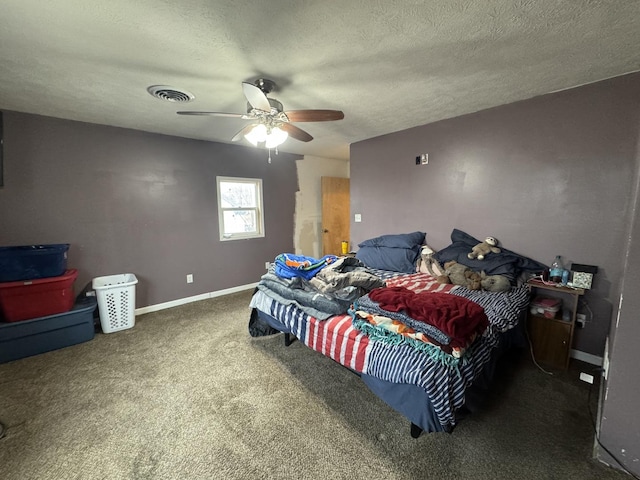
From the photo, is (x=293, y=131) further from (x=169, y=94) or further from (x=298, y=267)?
(x=298, y=267)

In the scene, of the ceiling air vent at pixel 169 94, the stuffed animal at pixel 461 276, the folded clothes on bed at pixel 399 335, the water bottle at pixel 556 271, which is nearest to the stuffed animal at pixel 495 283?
the stuffed animal at pixel 461 276

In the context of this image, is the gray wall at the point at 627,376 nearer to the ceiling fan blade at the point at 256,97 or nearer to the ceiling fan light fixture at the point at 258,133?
the ceiling fan blade at the point at 256,97

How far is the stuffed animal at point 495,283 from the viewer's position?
2213 millimetres

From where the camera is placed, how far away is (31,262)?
7.95ft

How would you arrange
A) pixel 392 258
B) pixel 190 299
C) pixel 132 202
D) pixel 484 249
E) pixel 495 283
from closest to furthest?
pixel 495 283, pixel 484 249, pixel 392 258, pixel 132 202, pixel 190 299

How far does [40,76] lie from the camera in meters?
1.93

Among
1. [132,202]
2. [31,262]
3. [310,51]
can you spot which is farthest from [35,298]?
[310,51]

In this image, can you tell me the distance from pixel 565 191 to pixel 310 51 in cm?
244

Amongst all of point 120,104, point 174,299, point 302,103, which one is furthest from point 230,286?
point 302,103

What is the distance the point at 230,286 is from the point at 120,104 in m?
2.70

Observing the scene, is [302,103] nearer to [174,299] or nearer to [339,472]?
[339,472]

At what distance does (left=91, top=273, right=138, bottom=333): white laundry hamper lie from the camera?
2.85 m

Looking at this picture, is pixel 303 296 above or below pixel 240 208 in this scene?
below

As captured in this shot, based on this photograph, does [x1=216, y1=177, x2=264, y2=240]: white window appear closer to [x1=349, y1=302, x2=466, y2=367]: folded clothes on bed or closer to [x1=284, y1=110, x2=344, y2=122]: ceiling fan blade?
[x1=284, y1=110, x2=344, y2=122]: ceiling fan blade
